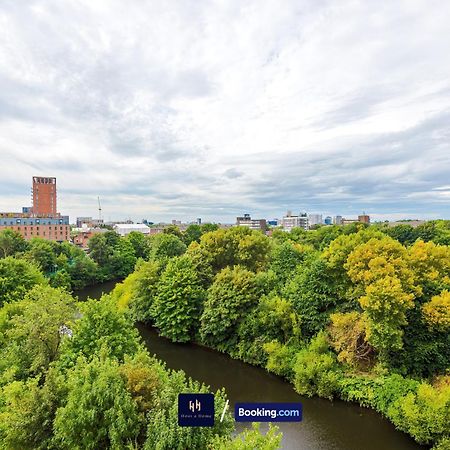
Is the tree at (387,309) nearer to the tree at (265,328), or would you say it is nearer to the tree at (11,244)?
the tree at (265,328)

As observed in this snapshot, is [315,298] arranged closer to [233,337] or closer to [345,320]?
[345,320]

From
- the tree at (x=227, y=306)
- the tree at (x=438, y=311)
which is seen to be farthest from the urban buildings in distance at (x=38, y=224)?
the tree at (x=438, y=311)

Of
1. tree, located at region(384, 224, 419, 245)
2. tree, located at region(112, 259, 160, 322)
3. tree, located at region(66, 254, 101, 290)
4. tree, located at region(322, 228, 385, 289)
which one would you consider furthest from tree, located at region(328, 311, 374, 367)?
Result: tree, located at region(66, 254, 101, 290)

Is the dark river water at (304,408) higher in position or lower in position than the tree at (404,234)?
lower

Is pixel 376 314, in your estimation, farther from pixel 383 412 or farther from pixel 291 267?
pixel 291 267

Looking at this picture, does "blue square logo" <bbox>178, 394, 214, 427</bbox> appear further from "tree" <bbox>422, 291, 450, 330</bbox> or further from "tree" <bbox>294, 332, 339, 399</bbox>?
"tree" <bbox>422, 291, 450, 330</bbox>
